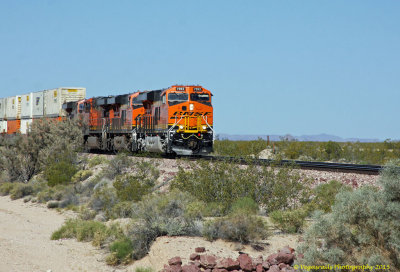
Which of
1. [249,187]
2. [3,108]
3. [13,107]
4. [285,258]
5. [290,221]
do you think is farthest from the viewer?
[3,108]

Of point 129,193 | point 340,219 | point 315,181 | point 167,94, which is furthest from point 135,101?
point 340,219

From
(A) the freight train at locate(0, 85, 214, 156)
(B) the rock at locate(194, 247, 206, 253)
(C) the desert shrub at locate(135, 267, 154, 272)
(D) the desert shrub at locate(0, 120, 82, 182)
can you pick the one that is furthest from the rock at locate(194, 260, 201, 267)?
(D) the desert shrub at locate(0, 120, 82, 182)

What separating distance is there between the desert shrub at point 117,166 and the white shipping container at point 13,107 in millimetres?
25500

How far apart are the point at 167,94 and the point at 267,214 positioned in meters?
13.7

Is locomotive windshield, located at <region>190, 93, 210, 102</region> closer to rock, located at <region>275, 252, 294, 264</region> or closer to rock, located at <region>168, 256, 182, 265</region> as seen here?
rock, located at <region>168, 256, 182, 265</region>

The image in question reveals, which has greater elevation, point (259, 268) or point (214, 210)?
point (214, 210)

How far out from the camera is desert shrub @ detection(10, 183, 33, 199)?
2475 centimetres

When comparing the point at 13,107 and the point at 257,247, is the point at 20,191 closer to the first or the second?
the point at 257,247

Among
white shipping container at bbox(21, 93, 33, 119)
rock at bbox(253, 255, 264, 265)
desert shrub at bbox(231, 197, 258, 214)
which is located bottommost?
rock at bbox(253, 255, 264, 265)

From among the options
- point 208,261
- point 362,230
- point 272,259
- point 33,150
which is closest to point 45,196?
point 33,150

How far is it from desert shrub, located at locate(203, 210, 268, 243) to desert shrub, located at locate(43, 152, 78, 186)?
15.9 metres

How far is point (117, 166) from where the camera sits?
948 inches

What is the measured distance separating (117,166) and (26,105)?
24.6 meters

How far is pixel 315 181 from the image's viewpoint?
55.5 feet
